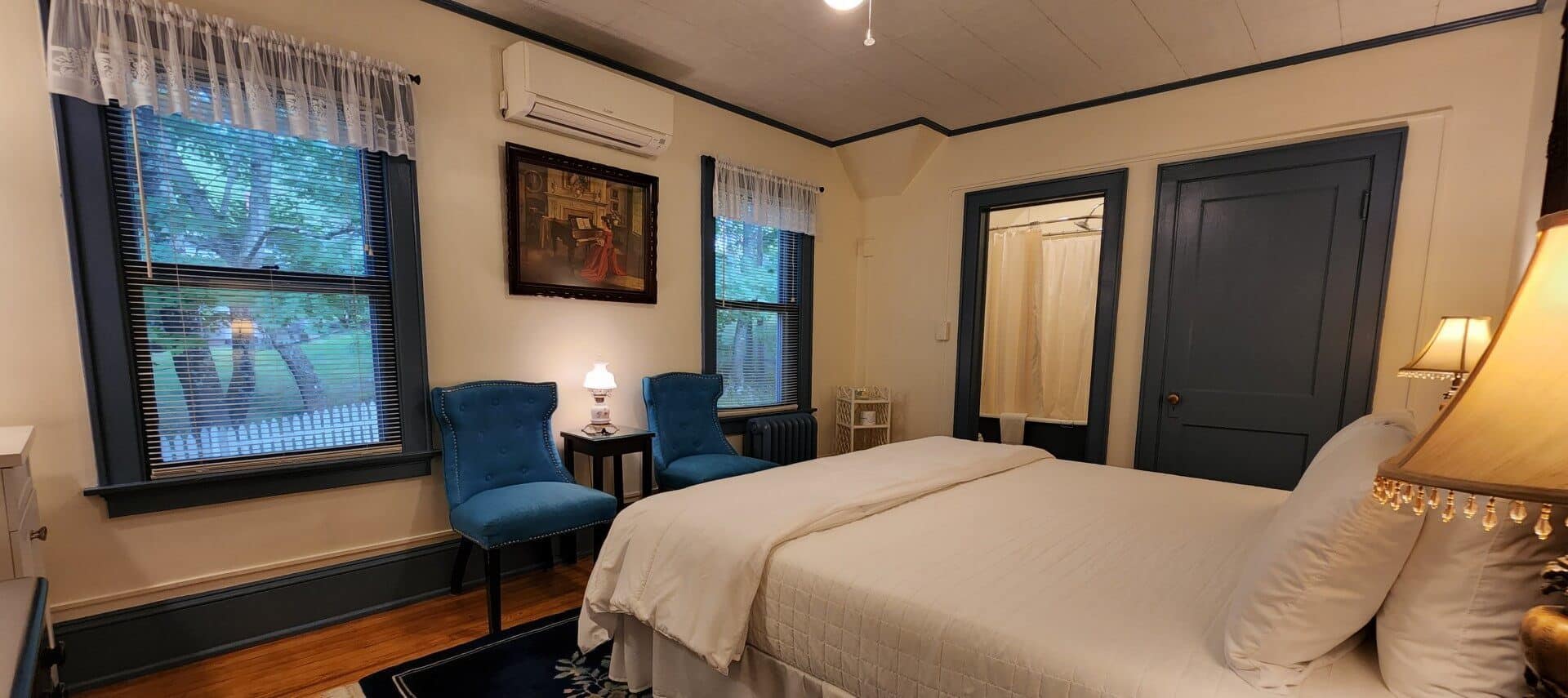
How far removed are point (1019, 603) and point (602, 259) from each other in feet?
8.17

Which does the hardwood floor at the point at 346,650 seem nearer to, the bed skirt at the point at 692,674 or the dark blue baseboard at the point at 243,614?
the dark blue baseboard at the point at 243,614

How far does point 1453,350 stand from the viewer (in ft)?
6.70

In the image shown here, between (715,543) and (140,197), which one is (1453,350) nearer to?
(715,543)

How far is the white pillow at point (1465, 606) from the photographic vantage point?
835mm

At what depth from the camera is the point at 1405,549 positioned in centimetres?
92

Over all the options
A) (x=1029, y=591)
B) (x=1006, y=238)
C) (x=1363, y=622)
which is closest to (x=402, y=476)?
(x=1029, y=591)

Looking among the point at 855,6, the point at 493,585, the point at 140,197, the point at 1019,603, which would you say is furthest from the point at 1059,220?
the point at 140,197

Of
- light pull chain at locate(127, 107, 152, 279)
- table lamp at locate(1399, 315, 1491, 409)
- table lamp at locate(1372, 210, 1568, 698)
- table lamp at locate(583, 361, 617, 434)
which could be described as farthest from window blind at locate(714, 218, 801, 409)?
table lamp at locate(1372, 210, 1568, 698)

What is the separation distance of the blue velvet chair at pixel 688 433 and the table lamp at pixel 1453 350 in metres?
2.70

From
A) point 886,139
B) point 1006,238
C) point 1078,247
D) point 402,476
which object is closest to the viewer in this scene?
point 402,476

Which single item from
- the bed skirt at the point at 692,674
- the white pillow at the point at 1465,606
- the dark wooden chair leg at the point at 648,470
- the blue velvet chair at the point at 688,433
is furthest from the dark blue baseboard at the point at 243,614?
the white pillow at the point at 1465,606

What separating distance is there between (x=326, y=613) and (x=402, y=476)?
1.83ft

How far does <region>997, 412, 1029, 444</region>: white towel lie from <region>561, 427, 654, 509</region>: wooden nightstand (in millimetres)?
2659

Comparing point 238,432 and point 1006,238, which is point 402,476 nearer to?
point 238,432
